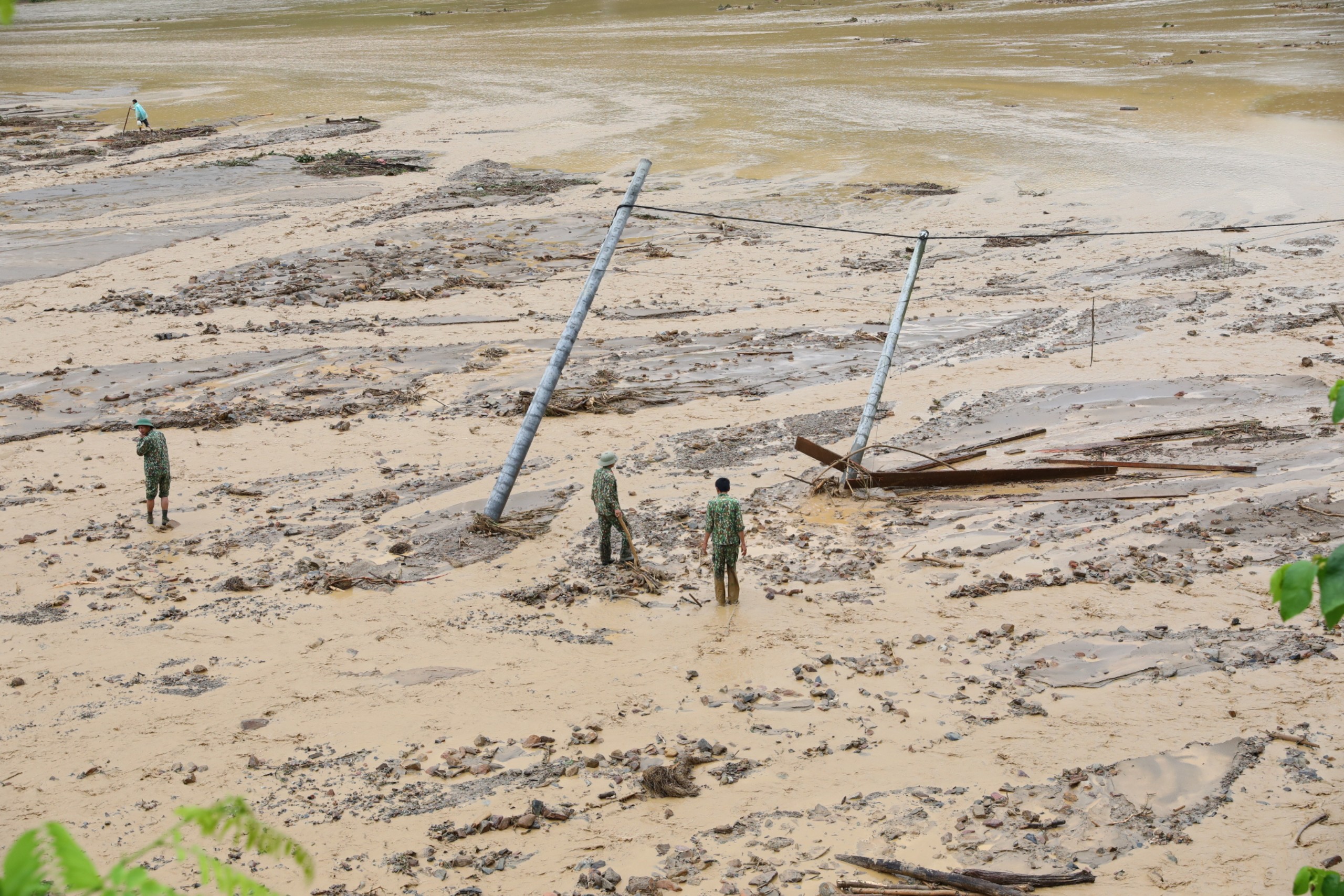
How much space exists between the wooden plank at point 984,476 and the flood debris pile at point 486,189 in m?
16.6

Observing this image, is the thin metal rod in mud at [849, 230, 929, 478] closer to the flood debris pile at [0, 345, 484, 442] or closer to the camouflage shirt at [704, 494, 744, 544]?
the camouflage shirt at [704, 494, 744, 544]

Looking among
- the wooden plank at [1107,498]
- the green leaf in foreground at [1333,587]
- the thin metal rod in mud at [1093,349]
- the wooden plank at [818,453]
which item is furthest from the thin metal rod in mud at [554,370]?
the green leaf in foreground at [1333,587]

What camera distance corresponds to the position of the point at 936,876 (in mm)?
6621

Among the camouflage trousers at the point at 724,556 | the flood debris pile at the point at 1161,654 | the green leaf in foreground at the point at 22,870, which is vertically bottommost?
the flood debris pile at the point at 1161,654

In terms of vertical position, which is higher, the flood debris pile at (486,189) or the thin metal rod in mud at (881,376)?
the flood debris pile at (486,189)

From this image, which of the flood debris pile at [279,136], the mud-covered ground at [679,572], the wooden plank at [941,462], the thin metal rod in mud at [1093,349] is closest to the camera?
the mud-covered ground at [679,572]

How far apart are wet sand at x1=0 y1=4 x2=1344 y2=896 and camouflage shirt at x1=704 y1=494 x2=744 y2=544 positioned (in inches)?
27.9

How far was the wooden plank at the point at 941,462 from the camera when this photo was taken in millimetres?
13312

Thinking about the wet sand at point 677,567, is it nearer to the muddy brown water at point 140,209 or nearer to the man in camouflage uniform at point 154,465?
the man in camouflage uniform at point 154,465

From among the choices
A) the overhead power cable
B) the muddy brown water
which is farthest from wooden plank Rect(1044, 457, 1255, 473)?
the muddy brown water

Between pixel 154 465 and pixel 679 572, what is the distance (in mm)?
→ 6005

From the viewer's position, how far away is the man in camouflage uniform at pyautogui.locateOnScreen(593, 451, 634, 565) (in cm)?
1131

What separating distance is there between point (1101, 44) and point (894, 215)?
2798 centimetres

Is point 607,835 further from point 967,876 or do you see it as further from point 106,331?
point 106,331
